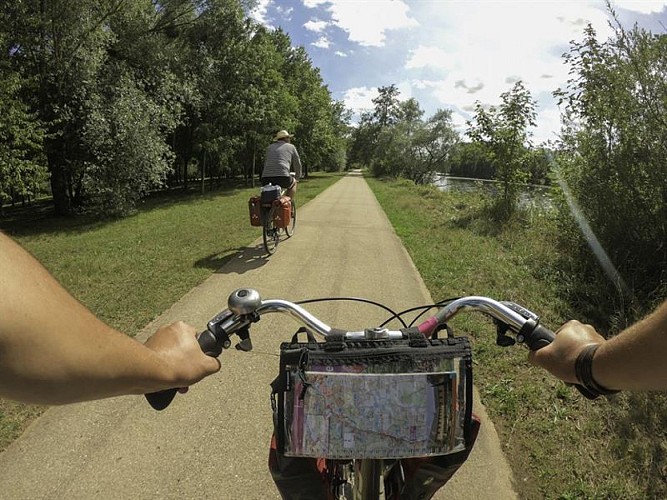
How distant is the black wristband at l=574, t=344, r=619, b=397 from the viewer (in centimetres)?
120

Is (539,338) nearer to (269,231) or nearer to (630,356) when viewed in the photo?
(630,356)

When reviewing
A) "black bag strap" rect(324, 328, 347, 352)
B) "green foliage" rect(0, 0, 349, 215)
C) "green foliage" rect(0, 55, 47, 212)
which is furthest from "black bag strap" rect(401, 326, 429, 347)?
"green foliage" rect(0, 0, 349, 215)

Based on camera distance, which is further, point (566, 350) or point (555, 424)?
point (555, 424)

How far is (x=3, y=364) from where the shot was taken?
0.74 meters

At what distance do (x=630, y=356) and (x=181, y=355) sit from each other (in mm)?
1296

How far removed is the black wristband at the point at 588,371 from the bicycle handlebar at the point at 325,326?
0.60 ft

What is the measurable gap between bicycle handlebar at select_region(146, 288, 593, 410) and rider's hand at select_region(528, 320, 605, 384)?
6 centimetres

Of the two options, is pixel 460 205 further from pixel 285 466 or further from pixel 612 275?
pixel 285 466

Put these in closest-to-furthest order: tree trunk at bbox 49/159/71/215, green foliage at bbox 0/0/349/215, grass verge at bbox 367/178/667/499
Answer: grass verge at bbox 367/178/667/499
green foliage at bbox 0/0/349/215
tree trunk at bbox 49/159/71/215

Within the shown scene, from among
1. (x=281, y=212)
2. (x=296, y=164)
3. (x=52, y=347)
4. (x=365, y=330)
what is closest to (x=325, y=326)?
(x=365, y=330)

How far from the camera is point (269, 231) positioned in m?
7.35

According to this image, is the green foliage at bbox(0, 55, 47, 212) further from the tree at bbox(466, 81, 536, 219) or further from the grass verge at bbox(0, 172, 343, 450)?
the tree at bbox(466, 81, 536, 219)

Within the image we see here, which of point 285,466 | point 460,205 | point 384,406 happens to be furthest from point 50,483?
point 460,205

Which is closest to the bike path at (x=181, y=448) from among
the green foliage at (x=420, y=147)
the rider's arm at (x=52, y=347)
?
the rider's arm at (x=52, y=347)
